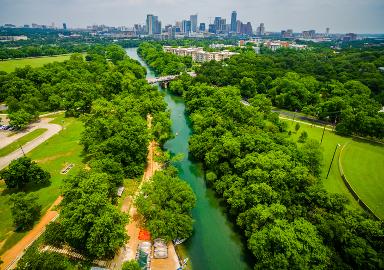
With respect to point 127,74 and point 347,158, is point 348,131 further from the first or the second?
point 127,74

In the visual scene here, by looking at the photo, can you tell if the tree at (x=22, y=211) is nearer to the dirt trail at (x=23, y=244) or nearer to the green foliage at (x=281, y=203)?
the dirt trail at (x=23, y=244)

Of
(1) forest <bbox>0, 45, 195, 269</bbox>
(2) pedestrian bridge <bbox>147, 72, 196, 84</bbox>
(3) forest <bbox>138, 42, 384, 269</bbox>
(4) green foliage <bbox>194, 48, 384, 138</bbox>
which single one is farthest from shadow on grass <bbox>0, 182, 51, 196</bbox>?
(2) pedestrian bridge <bbox>147, 72, 196, 84</bbox>

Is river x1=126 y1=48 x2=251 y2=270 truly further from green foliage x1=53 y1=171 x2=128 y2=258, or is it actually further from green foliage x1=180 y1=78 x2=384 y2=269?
green foliage x1=53 y1=171 x2=128 y2=258

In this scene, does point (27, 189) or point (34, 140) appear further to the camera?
point (34, 140)

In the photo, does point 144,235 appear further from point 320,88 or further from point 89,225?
point 320,88

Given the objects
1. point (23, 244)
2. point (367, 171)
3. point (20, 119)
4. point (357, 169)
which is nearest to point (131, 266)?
point (23, 244)

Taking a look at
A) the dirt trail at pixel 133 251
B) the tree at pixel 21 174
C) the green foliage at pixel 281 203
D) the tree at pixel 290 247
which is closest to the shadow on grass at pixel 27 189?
the tree at pixel 21 174
